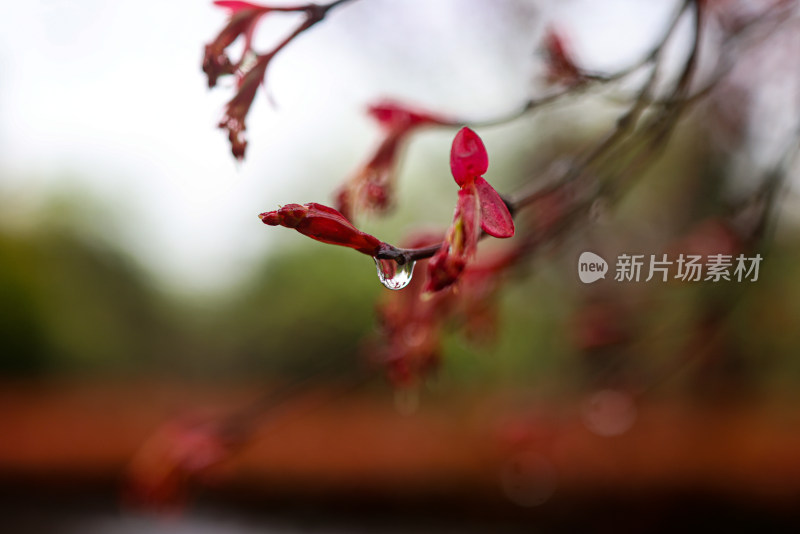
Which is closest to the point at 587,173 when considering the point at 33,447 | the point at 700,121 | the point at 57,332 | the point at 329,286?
Answer: the point at 700,121

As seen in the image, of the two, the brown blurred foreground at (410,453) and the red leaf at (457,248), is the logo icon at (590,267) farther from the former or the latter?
the brown blurred foreground at (410,453)

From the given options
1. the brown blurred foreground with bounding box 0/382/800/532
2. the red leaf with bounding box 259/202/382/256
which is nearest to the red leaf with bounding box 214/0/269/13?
the red leaf with bounding box 259/202/382/256

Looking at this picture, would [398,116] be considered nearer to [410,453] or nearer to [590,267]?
[590,267]

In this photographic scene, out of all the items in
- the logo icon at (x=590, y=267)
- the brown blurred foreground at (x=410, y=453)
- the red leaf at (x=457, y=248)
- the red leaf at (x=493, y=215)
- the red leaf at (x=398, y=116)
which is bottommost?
the red leaf at (x=457, y=248)

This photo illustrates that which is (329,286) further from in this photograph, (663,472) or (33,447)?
(663,472)

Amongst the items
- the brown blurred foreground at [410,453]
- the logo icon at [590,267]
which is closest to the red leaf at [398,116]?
the logo icon at [590,267]

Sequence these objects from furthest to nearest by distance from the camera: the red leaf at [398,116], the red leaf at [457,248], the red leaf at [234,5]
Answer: the red leaf at [398,116] → the red leaf at [234,5] → the red leaf at [457,248]
